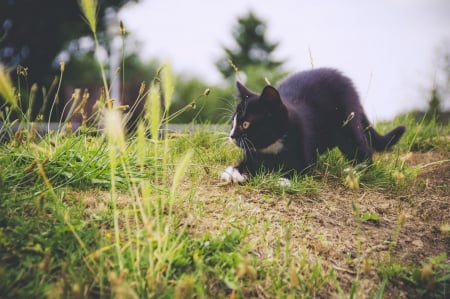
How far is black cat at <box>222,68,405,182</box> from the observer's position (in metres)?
2.51

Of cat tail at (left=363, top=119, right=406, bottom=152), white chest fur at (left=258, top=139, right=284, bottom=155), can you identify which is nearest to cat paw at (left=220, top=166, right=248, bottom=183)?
white chest fur at (left=258, top=139, right=284, bottom=155)

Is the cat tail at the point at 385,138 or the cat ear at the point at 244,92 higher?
the cat ear at the point at 244,92

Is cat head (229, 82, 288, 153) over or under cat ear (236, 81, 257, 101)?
under

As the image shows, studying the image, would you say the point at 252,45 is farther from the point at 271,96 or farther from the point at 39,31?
the point at 271,96

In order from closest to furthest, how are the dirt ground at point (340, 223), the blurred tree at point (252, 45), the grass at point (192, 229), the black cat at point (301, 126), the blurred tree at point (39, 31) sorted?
1. the grass at point (192, 229)
2. the dirt ground at point (340, 223)
3. the black cat at point (301, 126)
4. the blurred tree at point (39, 31)
5. the blurred tree at point (252, 45)

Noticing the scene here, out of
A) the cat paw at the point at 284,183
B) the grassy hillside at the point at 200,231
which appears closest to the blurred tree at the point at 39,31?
the grassy hillside at the point at 200,231

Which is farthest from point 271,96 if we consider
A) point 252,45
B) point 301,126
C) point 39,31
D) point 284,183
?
point 252,45

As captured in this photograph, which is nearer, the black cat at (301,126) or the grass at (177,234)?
the grass at (177,234)

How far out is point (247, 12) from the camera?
76.7 ft

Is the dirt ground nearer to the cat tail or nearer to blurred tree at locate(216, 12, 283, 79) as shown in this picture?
the cat tail

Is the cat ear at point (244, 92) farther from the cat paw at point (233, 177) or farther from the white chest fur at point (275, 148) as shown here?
the cat paw at point (233, 177)

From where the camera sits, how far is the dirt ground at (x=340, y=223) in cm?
162

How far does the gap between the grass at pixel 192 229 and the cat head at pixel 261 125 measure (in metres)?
0.29

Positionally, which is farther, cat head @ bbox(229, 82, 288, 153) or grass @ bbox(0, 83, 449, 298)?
cat head @ bbox(229, 82, 288, 153)
